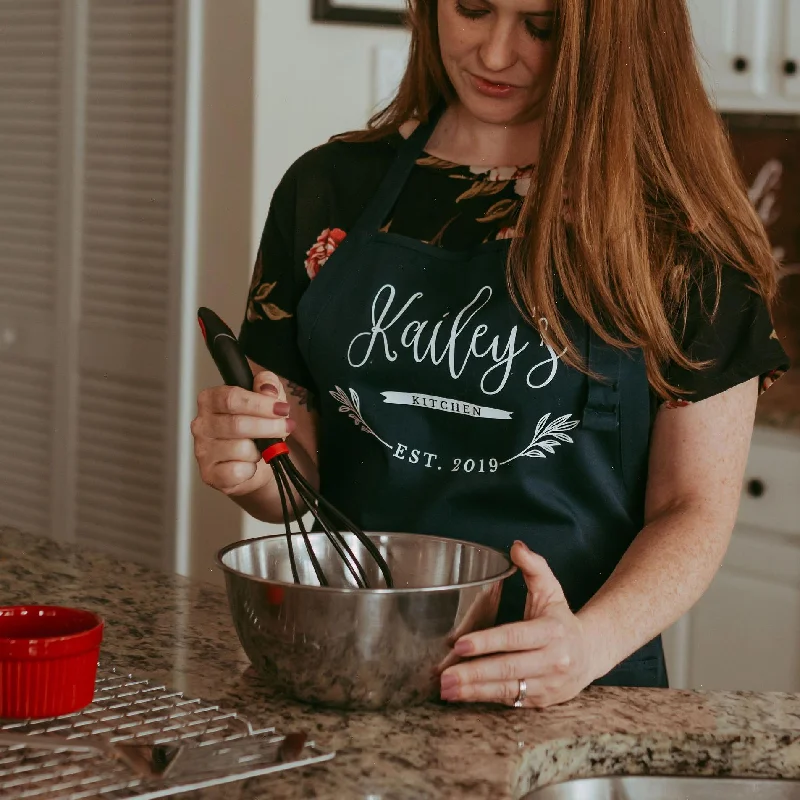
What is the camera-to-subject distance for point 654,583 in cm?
123

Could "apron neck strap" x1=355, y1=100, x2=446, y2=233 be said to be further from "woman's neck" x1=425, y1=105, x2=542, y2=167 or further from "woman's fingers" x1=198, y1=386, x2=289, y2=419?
"woman's fingers" x1=198, y1=386, x2=289, y2=419

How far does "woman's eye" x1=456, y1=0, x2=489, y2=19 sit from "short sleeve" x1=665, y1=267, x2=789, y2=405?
1.21ft

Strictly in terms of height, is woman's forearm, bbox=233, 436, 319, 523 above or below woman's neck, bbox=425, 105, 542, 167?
below

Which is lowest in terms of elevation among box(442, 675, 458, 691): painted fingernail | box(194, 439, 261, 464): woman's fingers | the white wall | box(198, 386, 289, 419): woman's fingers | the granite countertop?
the granite countertop

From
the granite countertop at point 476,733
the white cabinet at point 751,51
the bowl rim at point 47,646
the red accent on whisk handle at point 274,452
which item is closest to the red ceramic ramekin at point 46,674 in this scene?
the bowl rim at point 47,646

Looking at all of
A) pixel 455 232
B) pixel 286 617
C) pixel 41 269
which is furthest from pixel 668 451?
pixel 41 269

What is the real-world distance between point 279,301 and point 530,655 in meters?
0.65

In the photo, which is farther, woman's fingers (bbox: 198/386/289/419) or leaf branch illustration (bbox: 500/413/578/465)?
leaf branch illustration (bbox: 500/413/578/465)

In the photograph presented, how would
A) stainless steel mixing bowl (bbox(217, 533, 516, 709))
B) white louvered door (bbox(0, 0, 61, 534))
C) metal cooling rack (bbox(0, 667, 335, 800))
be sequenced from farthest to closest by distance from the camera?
white louvered door (bbox(0, 0, 61, 534)) < stainless steel mixing bowl (bbox(217, 533, 516, 709)) < metal cooling rack (bbox(0, 667, 335, 800))

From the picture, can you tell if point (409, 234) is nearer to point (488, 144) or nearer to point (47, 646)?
point (488, 144)

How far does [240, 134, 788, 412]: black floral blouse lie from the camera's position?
1.35 meters

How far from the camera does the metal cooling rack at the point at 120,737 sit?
86 centimetres

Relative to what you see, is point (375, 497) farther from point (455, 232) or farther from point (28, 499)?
point (28, 499)

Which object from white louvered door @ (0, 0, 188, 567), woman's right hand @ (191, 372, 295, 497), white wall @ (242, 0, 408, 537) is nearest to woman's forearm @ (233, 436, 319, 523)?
woman's right hand @ (191, 372, 295, 497)
